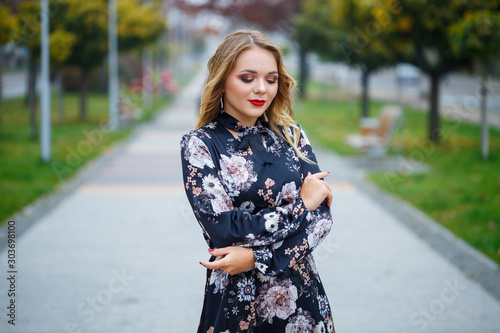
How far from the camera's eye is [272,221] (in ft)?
8.36

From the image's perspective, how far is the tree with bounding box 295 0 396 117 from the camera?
1462 centimetres

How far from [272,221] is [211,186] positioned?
0.26m

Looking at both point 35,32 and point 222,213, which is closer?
point 222,213

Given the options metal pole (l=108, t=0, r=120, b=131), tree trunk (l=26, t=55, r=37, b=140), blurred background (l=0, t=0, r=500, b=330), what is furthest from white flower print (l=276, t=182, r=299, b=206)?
metal pole (l=108, t=0, r=120, b=131)

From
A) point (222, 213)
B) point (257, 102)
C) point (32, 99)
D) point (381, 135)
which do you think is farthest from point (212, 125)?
point (32, 99)

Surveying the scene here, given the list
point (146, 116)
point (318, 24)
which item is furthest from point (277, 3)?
point (146, 116)

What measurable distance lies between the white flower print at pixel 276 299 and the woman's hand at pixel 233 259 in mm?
192

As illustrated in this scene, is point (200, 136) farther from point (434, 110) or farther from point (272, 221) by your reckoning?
point (434, 110)

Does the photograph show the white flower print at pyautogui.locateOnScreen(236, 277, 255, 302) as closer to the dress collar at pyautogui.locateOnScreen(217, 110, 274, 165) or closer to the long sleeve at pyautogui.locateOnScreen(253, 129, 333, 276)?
the long sleeve at pyautogui.locateOnScreen(253, 129, 333, 276)

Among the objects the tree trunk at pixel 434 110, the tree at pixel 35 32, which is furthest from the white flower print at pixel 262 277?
the tree trunk at pixel 434 110

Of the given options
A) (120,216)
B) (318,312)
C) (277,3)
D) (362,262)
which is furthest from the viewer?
(277,3)

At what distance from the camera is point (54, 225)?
316 inches

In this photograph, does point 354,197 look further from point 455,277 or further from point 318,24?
point 318,24

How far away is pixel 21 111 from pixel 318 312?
2376 centimetres
